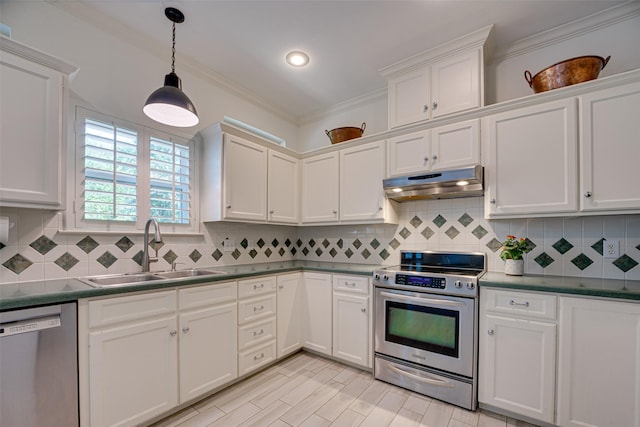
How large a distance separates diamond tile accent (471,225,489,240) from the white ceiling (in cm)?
156

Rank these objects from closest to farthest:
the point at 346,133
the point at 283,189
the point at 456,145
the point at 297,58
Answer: the point at 456,145, the point at 297,58, the point at 346,133, the point at 283,189

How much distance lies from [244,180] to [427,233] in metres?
1.83

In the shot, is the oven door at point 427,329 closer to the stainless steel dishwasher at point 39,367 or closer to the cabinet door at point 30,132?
the stainless steel dishwasher at point 39,367

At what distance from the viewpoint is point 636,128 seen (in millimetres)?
1707

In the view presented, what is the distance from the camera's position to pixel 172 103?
1.71m

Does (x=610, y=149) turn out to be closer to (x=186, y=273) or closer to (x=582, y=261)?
(x=582, y=261)

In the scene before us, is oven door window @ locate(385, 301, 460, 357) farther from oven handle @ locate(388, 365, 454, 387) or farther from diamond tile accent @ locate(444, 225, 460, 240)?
diamond tile accent @ locate(444, 225, 460, 240)

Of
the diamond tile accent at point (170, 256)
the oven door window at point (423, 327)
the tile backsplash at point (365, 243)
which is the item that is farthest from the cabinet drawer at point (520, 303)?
the diamond tile accent at point (170, 256)

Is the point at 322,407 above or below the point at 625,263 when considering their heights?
below

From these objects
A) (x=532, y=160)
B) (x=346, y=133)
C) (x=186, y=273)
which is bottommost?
(x=186, y=273)

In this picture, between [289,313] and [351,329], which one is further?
[289,313]

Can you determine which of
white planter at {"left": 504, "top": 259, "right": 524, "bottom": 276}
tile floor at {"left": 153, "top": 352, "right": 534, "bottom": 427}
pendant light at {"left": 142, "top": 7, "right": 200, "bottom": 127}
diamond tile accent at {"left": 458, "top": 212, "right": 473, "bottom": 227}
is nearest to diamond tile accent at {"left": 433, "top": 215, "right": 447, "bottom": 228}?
diamond tile accent at {"left": 458, "top": 212, "right": 473, "bottom": 227}

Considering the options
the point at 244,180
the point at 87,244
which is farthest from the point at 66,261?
the point at 244,180

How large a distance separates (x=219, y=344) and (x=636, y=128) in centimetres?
310
